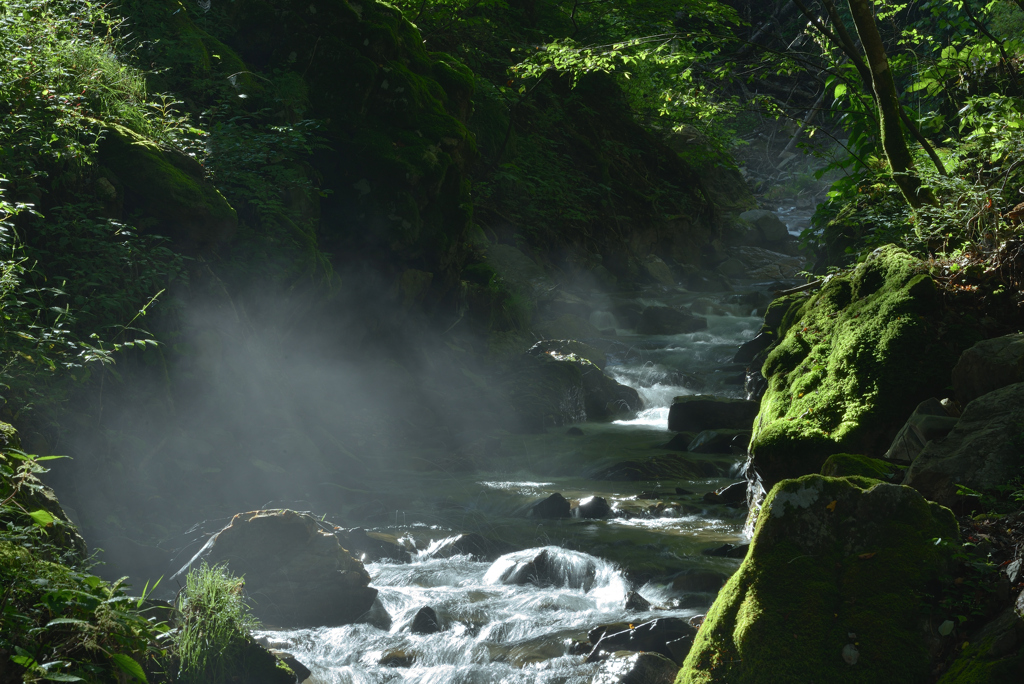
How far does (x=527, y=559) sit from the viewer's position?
6.75 metres

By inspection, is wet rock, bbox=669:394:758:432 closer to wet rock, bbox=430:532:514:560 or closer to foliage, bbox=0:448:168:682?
wet rock, bbox=430:532:514:560

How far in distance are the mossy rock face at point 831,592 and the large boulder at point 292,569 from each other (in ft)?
11.8

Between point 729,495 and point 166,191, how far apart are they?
25.7 feet

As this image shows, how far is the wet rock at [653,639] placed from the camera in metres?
4.69

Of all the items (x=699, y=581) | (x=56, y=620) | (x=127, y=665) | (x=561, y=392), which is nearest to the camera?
(x=56, y=620)

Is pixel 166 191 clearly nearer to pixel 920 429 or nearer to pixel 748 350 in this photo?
pixel 920 429

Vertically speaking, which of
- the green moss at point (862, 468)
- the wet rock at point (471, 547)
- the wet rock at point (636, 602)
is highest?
the green moss at point (862, 468)

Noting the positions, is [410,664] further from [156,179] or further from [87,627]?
[156,179]

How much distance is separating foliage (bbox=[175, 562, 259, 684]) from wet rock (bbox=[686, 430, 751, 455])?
327 inches

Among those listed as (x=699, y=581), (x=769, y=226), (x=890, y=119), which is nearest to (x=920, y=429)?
(x=699, y=581)

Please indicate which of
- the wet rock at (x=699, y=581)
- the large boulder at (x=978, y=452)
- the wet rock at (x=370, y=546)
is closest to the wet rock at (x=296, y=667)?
the wet rock at (x=370, y=546)

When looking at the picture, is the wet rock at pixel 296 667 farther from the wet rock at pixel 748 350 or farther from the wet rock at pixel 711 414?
the wet rock at pixel 748 350

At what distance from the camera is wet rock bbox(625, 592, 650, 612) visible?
584cm

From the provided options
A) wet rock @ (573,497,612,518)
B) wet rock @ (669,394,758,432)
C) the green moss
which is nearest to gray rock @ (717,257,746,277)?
wet rock @ (669,394,758,432)
